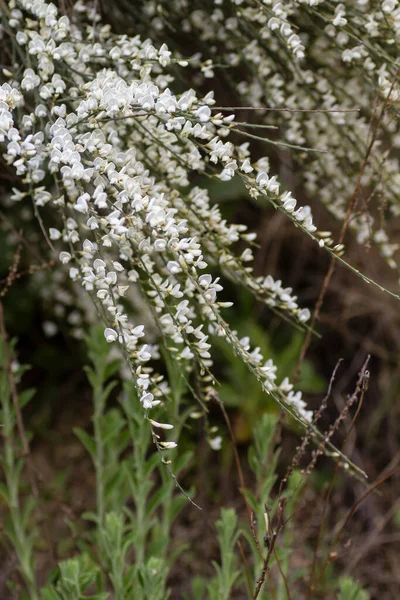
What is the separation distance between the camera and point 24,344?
2666mm

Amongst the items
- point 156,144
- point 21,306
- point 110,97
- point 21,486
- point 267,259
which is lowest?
point 21,486

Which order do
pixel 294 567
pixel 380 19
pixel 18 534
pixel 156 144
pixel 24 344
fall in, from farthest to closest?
pixel 24 344 < pixel 294 567 < pixel 18 534 < pixel 380 19 < pixel 156 144

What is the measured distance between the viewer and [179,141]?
1379 mm

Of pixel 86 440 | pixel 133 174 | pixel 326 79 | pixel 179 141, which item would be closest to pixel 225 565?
Answer: pixel 86 440

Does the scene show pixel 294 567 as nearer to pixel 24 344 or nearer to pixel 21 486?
pixel 21 486

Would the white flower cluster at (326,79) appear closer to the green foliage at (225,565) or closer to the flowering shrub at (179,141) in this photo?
the flowering shrub at (179,141)

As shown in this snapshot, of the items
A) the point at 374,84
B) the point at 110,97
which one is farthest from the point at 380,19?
the point at 110,97

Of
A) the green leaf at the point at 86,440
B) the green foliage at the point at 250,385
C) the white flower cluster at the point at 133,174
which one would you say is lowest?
the green foliage at the point at 250,385

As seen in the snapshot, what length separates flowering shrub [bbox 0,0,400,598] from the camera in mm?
950

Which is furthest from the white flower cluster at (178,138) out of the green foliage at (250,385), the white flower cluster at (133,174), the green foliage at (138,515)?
the green foliage at (250,385)

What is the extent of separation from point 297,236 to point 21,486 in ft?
4.94

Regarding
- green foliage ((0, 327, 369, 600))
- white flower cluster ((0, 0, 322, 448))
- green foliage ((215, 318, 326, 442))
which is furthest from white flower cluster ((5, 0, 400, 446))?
green foliage ((215, 318, 326, 442))

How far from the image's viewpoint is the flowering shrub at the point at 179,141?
0.95 metres

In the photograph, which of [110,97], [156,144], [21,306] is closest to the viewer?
[110,97]
